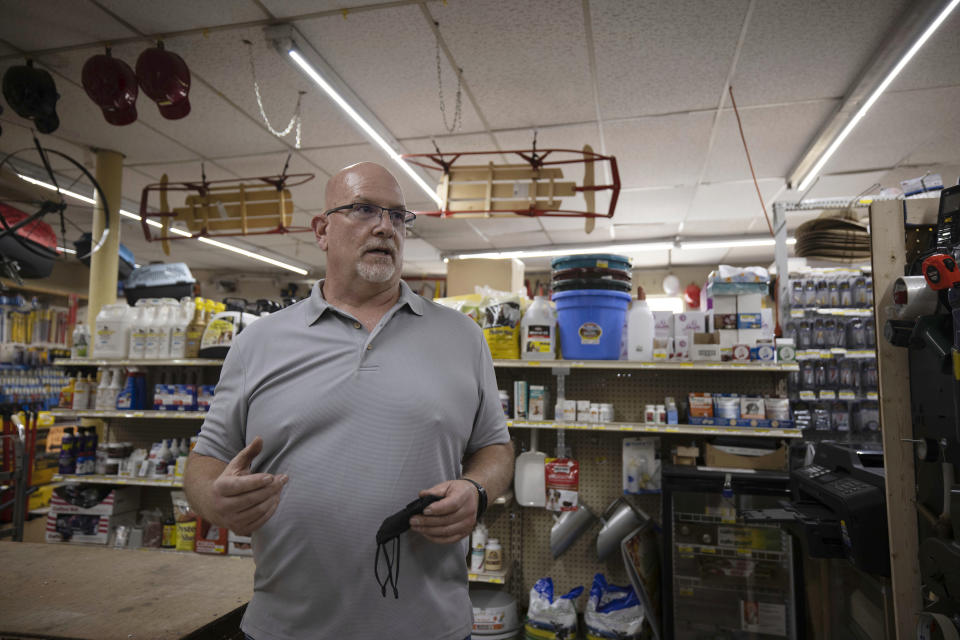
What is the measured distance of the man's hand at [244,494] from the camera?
1.09 metres

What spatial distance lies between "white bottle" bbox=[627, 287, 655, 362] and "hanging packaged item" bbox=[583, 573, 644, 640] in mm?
1377

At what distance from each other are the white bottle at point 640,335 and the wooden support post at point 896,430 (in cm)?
140

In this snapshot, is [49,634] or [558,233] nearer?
[49,634]

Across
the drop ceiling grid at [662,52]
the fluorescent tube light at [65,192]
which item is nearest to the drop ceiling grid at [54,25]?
the fluorescent tube light at [65,192]

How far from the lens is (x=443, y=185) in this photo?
184 inches

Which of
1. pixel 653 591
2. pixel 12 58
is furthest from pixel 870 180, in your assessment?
pixel 12 58

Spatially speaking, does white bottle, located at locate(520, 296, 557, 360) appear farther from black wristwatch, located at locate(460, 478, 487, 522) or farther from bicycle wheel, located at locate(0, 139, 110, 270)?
bicycle wheel, located at locate(0, 139, 110, 270)

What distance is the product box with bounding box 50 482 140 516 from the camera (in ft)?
13.6

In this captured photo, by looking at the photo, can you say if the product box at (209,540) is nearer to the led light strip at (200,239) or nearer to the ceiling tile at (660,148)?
the led light strip at (200,239)

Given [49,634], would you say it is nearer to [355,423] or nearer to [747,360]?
[355,423]

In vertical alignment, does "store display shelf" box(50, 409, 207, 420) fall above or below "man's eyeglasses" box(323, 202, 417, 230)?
below

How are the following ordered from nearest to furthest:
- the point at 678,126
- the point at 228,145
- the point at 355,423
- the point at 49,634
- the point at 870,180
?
the point at 355,423, the point at 49,634, the point at 678,126, the point at 228,145, the point at 870,180

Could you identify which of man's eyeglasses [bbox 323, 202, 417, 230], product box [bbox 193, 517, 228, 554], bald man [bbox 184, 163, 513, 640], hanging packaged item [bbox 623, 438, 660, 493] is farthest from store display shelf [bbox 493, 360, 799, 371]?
product box [bbox 193, 517, 228, 554]

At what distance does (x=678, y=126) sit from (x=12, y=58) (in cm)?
538
